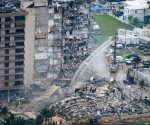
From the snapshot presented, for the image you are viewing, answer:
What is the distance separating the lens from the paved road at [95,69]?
238 ft

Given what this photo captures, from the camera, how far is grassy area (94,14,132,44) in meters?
84.8

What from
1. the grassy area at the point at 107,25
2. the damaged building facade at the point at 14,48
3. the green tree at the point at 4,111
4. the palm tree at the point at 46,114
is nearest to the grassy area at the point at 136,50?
the grassy area at the point at 107,25

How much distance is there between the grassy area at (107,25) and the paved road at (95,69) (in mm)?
6132

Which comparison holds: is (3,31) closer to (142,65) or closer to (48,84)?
(48,84)

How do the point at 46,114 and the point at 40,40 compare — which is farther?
the point at 40,40

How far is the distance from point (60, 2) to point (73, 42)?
3.62 meters

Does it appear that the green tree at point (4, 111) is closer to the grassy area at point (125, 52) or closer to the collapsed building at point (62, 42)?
the collapsed building at point (62, 42)

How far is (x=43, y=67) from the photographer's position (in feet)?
227

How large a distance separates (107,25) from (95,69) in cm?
1455

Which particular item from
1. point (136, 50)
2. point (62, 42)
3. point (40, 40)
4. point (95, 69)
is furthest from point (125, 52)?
point (40, 40)

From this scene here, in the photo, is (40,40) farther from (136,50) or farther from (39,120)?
(136,50)

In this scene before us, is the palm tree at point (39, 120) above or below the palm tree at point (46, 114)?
below

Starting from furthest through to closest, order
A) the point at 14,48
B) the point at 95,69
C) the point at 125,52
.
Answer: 1. the point at 125,52
2. the point at 95,69
3. the point at 14,48

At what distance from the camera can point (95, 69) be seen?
74.8 meters
